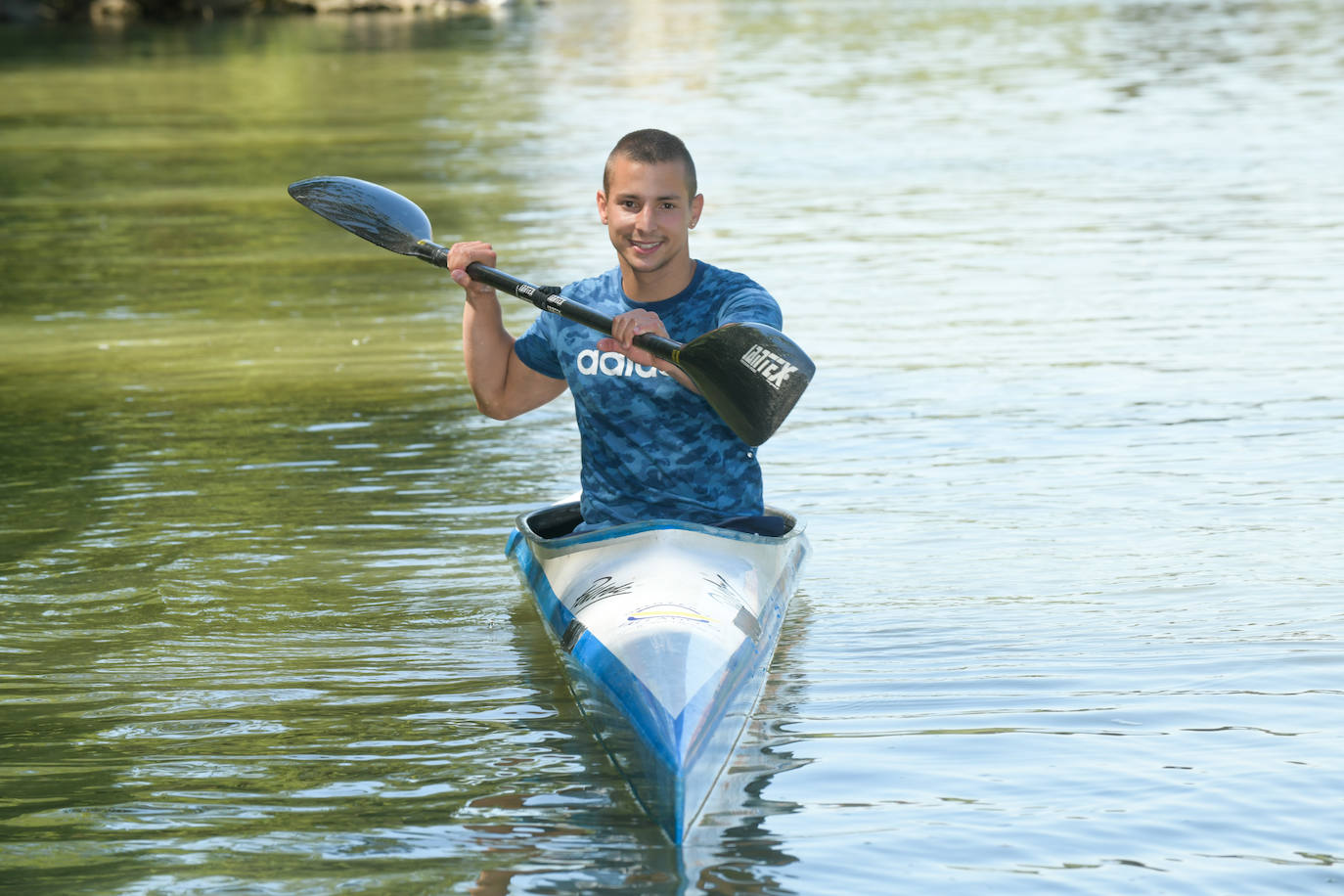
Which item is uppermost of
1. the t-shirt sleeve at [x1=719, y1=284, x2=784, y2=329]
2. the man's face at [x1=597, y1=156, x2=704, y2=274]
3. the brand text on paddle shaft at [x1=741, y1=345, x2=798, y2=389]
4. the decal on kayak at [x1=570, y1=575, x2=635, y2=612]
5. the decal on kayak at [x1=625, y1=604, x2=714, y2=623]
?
the man's face at [x1=597, y1=156, x2=704, y2=274]

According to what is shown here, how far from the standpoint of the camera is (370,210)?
21.7 ft

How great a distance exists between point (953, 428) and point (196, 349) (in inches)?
175

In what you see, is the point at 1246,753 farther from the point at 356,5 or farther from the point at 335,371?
the point at 356,5

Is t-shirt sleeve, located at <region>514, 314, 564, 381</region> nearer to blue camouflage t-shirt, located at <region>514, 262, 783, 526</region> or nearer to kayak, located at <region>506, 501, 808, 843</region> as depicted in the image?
blue camouflage t-shirt, located at <region>514, 262, 783, 526</region>

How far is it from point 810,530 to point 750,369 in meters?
2.37

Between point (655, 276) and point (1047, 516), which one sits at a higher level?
point (655, 276)

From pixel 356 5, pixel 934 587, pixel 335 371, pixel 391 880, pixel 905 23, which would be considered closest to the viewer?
pixel 391 880

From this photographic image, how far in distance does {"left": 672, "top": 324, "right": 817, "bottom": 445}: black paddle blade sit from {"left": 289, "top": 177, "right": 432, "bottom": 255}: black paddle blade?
6.13ft

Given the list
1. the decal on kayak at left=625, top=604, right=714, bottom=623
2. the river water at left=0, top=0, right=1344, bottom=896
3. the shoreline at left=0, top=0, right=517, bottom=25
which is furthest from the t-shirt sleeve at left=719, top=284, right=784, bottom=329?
the shoreline at left=0, top=0, right=517, bottom=25

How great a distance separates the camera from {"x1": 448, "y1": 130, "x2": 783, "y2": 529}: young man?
524 centimetres

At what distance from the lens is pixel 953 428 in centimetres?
852

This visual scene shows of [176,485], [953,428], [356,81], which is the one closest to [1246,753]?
[953,428]

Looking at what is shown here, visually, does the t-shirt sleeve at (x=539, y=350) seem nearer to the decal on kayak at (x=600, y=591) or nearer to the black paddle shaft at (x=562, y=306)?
the black paddle shaft at (x=562, y=306)

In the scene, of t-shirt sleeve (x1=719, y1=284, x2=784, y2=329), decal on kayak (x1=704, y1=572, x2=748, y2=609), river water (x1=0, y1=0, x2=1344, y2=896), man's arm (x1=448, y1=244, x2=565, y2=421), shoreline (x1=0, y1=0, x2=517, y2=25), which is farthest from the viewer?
shoreline (x1=0, y1=0, x2=517, y2=25)
